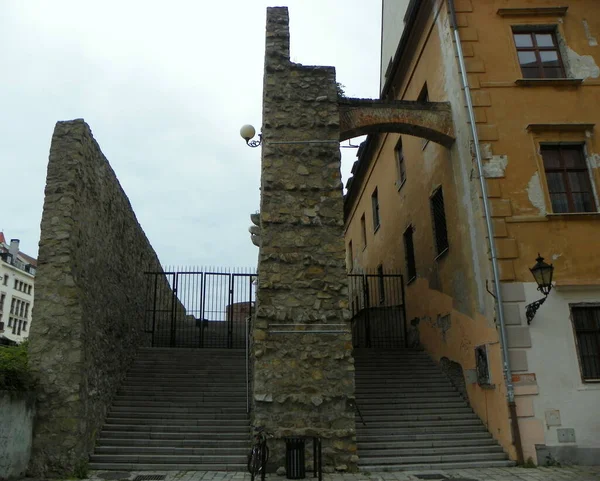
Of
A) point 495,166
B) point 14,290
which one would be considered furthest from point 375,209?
point 14,290

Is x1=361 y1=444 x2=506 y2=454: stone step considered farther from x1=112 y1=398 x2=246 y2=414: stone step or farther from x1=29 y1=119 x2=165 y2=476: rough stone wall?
x1=29 y1=119 x2=165 y2=476: rough stone wall

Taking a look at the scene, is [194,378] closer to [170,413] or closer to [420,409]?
[170,413]

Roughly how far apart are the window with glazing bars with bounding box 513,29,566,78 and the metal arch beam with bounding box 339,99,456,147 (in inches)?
74.4

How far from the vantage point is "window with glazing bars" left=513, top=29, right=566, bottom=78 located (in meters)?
11.3

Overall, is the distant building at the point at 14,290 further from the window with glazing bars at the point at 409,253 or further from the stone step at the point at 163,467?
the stone step at the point at 163,467

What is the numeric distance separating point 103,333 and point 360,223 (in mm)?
14661

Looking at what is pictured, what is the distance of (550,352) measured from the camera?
9.20m

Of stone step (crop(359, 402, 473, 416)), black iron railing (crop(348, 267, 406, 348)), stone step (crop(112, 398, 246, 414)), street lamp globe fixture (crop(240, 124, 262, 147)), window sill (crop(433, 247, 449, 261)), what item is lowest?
stone step (crop(359, 402, 473, 416))

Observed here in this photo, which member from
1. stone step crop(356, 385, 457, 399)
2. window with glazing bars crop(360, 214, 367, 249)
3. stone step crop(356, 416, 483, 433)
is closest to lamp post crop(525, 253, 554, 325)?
stone step crop(356, 416, 483, 433)

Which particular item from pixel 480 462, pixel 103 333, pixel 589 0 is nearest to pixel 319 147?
pixel 103 333

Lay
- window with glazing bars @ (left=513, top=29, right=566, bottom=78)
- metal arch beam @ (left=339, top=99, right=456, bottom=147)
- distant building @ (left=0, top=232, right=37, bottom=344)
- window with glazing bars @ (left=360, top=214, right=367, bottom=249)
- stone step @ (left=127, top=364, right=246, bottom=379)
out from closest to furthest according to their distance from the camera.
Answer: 1. window with glazing bars @ (left=513, top=29, right=566, bottom=78)
2. metal arch beam @ (left=339, top=99, right=456, bottom=147)
3. stone step @ (left=127, top=364, right=246, bottom=379)
4. window with glazing bars @ (left=360, top=214, right=367, bottom=249)
5. distant building @ (left=0, top=232, right=37, bottom=344)

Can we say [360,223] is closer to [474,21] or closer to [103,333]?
[474,21]

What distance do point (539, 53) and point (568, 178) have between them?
10.1 feet

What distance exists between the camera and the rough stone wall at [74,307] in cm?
800
